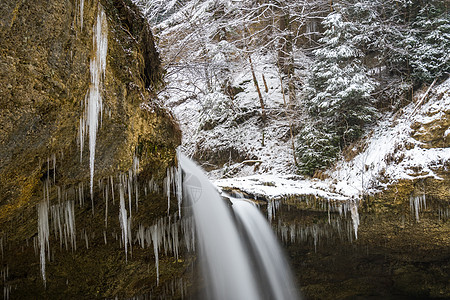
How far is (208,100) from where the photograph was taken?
10.2 metres

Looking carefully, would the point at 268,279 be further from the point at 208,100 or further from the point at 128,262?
the point at 208,100

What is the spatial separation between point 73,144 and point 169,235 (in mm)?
2980

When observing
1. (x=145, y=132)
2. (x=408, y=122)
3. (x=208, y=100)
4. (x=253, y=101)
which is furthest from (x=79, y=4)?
(x=253, y=101)

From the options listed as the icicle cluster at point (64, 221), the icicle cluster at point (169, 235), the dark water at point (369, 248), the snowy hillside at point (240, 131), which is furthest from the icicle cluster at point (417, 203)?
the icicle cluster at point (64, 221)

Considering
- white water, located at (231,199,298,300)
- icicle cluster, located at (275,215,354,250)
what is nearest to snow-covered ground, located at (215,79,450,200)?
white water, located at (231,199,298,300)

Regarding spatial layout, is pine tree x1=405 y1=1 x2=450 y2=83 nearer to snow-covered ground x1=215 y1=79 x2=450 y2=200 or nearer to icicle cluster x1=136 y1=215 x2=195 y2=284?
snow-covered ground x1=215 y1=79 x2=450 y2=200

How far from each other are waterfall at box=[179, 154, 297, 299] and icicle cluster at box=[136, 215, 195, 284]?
189 millimetres

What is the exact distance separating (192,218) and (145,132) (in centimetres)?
225

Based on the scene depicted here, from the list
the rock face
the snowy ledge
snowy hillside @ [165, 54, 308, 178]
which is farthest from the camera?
snowy hillside @ [165, 54, 308, 178]

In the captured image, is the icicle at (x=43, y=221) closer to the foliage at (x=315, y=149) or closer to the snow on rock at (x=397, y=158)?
the snow on rock at (x=397, y=158)

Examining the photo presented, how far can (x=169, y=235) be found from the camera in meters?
5.33

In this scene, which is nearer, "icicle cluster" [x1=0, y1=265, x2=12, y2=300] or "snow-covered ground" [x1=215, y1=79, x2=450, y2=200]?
"icicle cluster" [x1=0, y1=265, x2=12, y2=300]

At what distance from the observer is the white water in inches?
236

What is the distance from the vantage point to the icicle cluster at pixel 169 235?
16.6 feet
